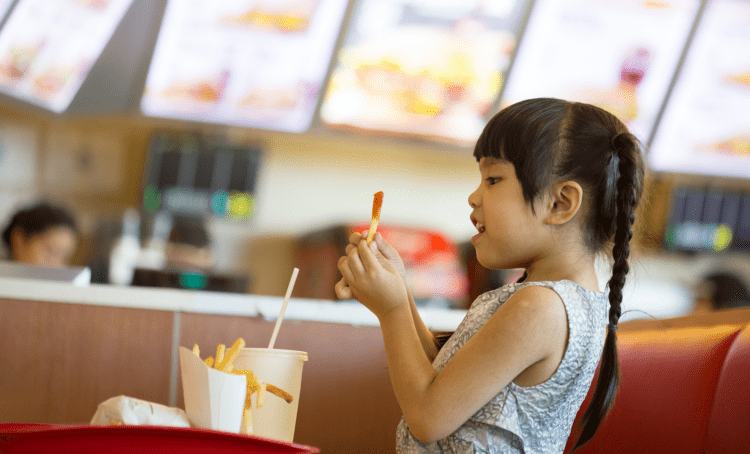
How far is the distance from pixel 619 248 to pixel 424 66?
7.98 feet

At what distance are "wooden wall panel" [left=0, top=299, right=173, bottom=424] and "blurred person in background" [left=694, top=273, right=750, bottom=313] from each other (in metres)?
2.70

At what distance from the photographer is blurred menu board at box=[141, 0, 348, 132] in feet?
10.0

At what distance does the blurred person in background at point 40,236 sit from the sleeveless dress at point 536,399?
91.4 inches

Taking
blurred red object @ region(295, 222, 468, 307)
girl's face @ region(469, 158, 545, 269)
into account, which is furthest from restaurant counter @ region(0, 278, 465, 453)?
blurred red object @ region(295, 222, 468, 307)

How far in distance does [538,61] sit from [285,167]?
5.10 ft

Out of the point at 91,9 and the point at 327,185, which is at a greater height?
the point at 91,9

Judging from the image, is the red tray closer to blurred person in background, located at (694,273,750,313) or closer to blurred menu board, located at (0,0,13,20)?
blurred menu board, located at (0,0,13,20)

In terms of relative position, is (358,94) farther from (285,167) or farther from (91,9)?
(91,9)

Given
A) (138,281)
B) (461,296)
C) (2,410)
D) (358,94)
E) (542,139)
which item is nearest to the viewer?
(542,139)

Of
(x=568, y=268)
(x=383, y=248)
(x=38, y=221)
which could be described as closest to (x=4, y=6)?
(x=38, y=221)

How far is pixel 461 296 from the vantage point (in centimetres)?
Result: 346

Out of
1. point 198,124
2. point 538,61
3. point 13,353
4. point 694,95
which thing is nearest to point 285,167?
point 198,124

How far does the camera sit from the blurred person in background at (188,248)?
334cm

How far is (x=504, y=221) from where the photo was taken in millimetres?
968
